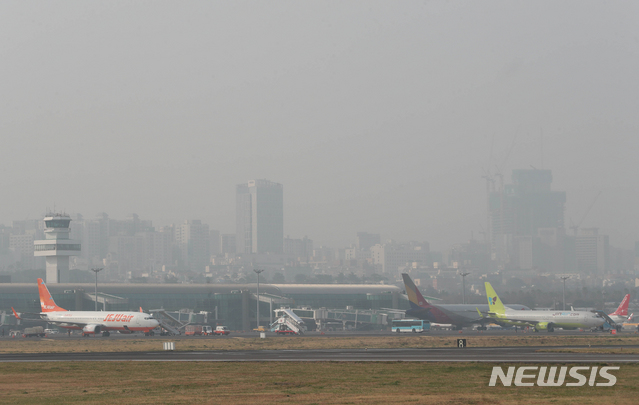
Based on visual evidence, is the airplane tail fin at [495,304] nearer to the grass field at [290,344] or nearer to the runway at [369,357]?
the grass field at [290,344]

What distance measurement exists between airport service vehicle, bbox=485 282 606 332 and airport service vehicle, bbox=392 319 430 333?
10.8 metres

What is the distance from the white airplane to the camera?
11450 centimetres

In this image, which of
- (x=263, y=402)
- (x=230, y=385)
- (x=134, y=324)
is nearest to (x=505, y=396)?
(x=263, y=402)

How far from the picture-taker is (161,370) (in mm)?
50219

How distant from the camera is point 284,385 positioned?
41031mm

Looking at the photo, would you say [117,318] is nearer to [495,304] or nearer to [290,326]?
[290,326]

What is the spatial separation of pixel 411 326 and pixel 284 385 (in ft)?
288

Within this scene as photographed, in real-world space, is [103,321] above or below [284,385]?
below

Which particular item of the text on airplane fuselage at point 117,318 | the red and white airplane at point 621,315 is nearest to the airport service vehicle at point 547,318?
the red and white airplane at point 621,315

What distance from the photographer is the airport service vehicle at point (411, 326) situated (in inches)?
4953

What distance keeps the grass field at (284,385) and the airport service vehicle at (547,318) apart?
70799 mm

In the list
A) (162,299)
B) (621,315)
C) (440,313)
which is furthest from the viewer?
(162,299)

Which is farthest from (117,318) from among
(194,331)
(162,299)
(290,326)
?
(162,299)

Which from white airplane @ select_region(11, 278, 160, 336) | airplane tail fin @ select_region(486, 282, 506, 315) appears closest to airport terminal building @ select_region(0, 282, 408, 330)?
white airplane @ select_region(11, 278, 160, 336)
